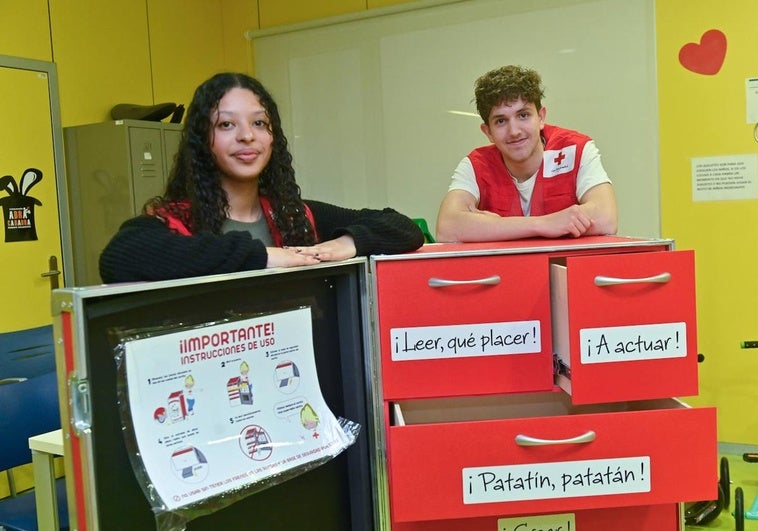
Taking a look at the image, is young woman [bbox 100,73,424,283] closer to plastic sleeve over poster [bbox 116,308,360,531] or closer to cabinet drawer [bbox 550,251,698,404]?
plastic sleeve over poster [bbox 116,308,360,531]

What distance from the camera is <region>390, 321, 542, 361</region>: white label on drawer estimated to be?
1.26 meters

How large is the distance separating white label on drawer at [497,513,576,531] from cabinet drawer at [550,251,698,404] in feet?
0.74

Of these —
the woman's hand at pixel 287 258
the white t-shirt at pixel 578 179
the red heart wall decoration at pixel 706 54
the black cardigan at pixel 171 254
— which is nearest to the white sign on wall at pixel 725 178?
the red heart wall decoration at pixel 706 54

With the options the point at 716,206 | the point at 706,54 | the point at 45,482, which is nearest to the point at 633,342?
the point at 45,482

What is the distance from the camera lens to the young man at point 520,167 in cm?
169

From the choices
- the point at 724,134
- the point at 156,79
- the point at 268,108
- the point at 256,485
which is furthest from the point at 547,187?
the point at 156,79

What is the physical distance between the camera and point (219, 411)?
3.28 ft

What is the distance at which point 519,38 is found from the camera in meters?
3.77

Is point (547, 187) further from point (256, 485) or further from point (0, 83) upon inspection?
point (0, 83)

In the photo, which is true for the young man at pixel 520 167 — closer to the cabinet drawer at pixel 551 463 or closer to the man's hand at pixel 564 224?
the man's hand at pixel 564 224

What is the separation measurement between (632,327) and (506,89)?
0.76 meters

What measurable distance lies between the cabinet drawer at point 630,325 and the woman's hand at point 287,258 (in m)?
0.43

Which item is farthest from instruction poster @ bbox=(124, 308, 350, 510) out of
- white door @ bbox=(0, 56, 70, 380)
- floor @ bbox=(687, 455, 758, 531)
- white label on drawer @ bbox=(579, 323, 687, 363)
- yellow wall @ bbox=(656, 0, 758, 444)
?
yellow wall @ bbox=(656, 0, 758, 444)

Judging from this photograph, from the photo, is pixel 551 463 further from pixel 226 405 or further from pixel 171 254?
pixel 171 254
